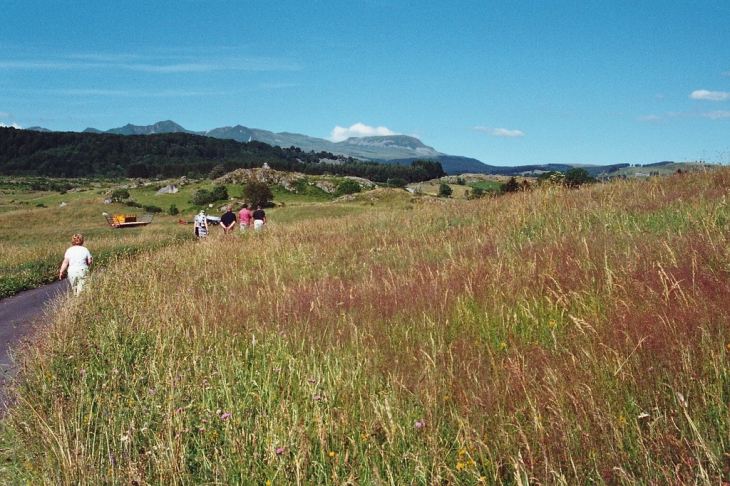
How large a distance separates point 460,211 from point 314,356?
11.0 metres

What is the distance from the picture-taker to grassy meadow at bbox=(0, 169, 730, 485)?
3.40 metres

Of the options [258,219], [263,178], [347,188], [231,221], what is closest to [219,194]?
[263,178]

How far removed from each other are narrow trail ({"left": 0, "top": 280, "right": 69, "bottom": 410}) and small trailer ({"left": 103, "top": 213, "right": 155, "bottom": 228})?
37.6 meters

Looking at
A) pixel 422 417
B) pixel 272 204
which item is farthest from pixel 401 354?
pixel 272 204

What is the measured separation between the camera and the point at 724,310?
4.42 meters

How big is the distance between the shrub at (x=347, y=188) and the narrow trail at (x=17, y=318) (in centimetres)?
6620

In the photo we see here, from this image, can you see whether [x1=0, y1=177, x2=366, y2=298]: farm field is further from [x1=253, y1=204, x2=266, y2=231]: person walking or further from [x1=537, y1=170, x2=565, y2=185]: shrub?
[x1=537, y1=170, x2=565, y2=185]: shrub

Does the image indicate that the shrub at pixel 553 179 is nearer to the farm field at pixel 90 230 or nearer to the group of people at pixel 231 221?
the group of people at pixel 231 221

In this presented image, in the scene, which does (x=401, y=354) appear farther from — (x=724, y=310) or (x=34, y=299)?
(x=34, y=299)

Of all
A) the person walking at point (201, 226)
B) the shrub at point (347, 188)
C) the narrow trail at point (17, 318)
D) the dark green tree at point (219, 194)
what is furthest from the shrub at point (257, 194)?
the narrow trail at point (17, 318)

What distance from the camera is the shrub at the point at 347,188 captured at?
3320 inches

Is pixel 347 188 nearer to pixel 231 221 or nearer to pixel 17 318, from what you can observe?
pixel 231 221

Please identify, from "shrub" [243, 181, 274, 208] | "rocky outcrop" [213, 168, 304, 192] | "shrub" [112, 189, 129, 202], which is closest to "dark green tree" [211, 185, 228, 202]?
"shrub" [243, 181, 274, 208]

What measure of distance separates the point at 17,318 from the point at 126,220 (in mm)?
48885
